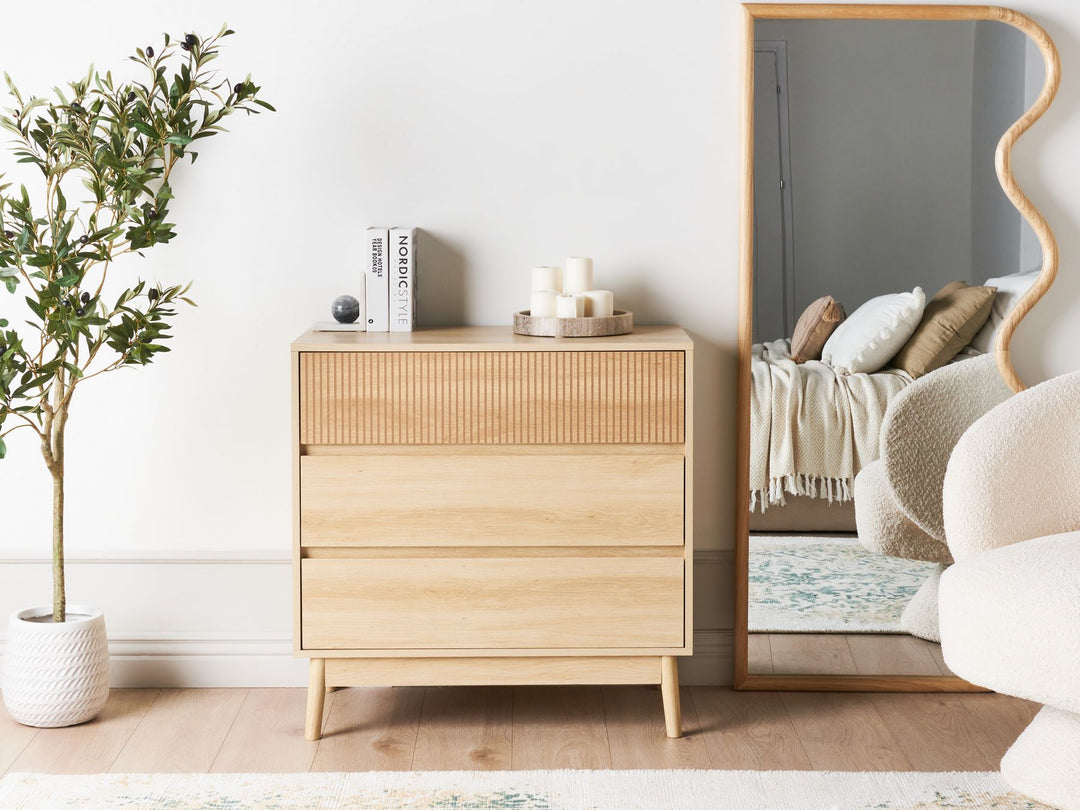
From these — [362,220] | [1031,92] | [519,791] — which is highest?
[1031,92]

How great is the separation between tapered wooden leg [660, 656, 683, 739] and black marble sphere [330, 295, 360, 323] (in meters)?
0.96

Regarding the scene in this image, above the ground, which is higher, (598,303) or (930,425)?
(598,303)

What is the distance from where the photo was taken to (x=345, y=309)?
2445 mm

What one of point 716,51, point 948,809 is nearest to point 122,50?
point 716,51

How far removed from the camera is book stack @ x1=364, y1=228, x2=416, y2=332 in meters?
2.38

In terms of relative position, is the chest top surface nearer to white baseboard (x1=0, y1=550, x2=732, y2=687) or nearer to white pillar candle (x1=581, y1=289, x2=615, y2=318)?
white pillar candle (x1=581, y1=289, x2=615, y2=318)

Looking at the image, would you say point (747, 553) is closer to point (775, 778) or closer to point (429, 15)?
point (775, 778)

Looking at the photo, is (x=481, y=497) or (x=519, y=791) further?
(x=481, y=497)

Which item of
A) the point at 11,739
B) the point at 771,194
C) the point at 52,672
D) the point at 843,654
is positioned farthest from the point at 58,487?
the point at 843,654

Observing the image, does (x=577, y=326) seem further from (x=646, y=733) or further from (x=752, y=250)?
(x=646, y=733)

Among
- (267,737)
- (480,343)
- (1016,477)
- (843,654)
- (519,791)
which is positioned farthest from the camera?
(843,654)

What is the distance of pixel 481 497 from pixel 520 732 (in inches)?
20.1

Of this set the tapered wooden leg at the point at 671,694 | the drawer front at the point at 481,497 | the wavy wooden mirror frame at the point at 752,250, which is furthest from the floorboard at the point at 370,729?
the wavy wooden mirror frame at the point at 752,250

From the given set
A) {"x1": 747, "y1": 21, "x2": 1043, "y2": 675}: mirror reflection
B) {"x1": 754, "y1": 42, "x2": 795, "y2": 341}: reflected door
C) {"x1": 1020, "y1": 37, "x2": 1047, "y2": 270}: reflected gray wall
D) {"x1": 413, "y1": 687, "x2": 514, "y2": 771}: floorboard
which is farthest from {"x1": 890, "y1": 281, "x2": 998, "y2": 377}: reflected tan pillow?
{"x1": 413, "y1": 687, "x2": 514, "y2": 771}: floorboard
